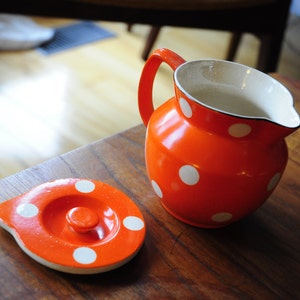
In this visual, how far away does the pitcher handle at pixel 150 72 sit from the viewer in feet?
1.75

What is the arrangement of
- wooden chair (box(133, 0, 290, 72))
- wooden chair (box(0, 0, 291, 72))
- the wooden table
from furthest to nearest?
1. wooden chair (box(133, 0, 290, 72))
2. wooden chair (box(0, 0, 291, 72))
3. the wooden table

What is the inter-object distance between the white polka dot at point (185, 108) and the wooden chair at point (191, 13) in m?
A: 0.72

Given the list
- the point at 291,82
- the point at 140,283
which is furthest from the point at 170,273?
the point at 291,82

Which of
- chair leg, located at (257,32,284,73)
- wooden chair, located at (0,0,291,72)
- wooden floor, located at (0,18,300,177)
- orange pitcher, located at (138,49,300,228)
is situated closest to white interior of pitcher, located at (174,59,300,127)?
orange pitcher, located at (138,49,300,228)

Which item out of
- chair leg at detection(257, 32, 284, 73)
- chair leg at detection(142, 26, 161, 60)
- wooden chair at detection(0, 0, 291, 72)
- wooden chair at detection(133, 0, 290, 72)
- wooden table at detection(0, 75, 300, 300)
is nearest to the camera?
wooden table at detection(0, 75, 300, 300)

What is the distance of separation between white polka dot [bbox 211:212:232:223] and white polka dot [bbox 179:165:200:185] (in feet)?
0.17

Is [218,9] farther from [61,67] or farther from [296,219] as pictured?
[296,219]

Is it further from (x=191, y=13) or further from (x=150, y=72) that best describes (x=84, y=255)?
(x=191, y=13)

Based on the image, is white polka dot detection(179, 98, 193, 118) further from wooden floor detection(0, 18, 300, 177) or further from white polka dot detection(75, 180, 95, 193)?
wooden floor detection(0, 18, 300, 177)

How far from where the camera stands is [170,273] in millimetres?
480

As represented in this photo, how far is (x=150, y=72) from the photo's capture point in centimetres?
56

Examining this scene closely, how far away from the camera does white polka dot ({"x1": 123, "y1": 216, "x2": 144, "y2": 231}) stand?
19.8 inches

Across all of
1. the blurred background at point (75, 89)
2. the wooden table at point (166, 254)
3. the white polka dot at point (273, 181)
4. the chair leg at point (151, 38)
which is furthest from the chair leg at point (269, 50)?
the white polka dot at point (273, 181)

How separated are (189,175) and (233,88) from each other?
14cm
